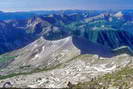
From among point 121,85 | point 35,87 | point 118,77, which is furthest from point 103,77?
point 35,87

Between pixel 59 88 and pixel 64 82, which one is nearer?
pixel 59 88

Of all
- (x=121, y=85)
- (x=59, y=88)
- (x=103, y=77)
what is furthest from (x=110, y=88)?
(x=59, y=88)

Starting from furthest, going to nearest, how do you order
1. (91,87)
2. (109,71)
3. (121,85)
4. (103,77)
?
(109,71) → (103,77) → (91,87) → (121,85)

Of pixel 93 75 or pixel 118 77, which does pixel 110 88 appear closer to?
pixel 118 77

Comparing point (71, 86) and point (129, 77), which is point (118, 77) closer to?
point (129, 77)

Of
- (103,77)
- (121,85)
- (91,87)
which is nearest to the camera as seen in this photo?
(121,85)

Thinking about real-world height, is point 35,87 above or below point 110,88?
below
